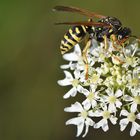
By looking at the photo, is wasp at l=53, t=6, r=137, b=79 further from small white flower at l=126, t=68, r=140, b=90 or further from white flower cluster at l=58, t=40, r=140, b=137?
small white flower at l=126, t=68, r=140, b=90

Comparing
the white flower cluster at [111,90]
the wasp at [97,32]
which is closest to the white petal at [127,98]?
the white flower cluster at [111,90]

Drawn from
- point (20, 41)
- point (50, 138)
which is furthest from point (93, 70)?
point (20, 41)

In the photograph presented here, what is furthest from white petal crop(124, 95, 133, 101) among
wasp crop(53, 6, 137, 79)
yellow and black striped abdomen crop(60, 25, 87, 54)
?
yellow and black striped abdomen crop(60, 25, 87, 54)

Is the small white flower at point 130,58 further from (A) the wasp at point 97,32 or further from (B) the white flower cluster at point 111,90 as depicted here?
(A) the wasp at point 97,32

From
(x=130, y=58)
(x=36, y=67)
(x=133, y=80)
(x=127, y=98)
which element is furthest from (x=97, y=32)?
(x=36, y=67)

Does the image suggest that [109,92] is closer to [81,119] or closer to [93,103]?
[93,103]

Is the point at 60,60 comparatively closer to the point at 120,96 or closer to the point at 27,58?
the point at 27,58

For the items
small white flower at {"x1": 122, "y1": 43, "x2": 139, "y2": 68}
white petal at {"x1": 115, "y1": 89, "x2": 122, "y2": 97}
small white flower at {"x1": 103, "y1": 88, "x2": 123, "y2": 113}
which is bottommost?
small white flower at {"x1": 103, "y1": 88, "x2": 123, "y2": 113}
